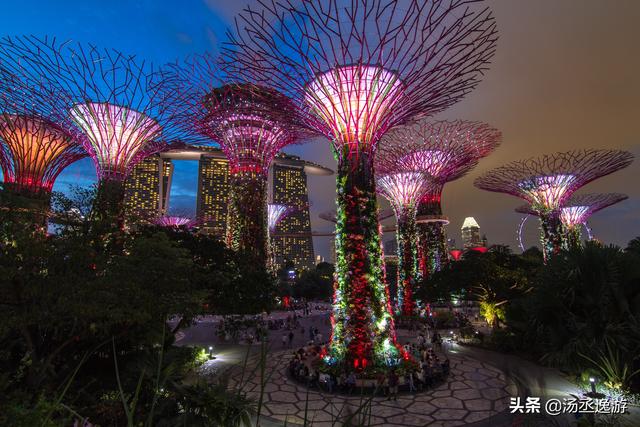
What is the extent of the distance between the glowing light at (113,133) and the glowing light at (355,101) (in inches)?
487

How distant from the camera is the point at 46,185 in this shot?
28781mm

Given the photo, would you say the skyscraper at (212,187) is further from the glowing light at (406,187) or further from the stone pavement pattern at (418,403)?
the stone pavement pattern at (418,403)

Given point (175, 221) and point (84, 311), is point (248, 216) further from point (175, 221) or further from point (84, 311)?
point (175, 221)

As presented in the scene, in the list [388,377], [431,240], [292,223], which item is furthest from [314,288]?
[292,223]

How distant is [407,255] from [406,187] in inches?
230

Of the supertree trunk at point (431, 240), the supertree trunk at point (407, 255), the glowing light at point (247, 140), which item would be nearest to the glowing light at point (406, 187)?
the supertree trunk at point (407, 255)

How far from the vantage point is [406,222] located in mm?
32469

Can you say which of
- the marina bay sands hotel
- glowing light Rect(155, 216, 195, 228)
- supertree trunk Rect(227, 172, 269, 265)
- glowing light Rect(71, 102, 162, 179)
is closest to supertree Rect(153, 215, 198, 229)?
glowing light Rect(155, 216, 195, 228)

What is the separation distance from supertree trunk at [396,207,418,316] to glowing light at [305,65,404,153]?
16200 mm

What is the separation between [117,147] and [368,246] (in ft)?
54.6

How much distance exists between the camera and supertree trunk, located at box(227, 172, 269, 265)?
26156 mm

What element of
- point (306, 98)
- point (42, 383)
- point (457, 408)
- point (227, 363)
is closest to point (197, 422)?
point (42, 383)

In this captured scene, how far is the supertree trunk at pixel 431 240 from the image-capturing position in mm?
42188

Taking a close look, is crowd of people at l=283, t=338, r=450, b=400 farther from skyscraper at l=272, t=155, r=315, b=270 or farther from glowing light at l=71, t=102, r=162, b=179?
skyscraper at l=272, t=155, r=315, b=270
